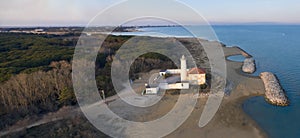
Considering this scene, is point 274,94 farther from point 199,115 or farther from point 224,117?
point 199,115

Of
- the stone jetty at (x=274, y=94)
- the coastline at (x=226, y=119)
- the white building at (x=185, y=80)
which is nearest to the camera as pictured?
the coastline at (x=226, y=119)

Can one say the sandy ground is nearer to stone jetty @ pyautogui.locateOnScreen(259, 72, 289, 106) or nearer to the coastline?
the coastline

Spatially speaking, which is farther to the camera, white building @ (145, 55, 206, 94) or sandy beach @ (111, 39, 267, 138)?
white building @ (145, 55, 206, 94)

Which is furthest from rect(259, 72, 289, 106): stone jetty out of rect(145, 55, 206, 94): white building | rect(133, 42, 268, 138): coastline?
rect(145, 55, 206, 94): white building

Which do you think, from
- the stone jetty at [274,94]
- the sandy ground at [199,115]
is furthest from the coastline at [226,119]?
the stone jetty at [274,94]

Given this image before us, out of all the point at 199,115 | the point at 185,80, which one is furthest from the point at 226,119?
the point at 185,80

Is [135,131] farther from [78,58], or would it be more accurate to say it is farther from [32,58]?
[32,58]

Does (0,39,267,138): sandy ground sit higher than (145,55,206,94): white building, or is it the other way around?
(145,55,206,94): white building

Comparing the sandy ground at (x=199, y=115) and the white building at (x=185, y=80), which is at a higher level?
the white building at (x=185, y=80)

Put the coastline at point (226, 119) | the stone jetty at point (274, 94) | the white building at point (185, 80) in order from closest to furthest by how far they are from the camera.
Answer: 1. the coastline at point (226, 119)
2. the stone jetty at point (274, 94)
3. the white building at point (185, 80)

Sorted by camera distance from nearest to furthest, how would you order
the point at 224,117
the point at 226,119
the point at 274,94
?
the point at 226,119, the point at 224,117, the point at 274,94

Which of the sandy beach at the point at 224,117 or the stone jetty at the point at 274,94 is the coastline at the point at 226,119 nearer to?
the sandy beach at the point at 224,117

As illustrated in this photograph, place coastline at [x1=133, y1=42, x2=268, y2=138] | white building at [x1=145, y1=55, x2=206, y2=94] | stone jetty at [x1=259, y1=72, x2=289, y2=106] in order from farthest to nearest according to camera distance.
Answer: white building at [x1=145, y1=55, x2=206, y2=94]
stone jetty at [x1=259, y1=72, x2=289, y2=106]
coastline at [x1=133, y1=42, x2=268, y2=138]

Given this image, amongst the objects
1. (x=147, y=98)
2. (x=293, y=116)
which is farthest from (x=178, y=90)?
(x=293, y=116)
